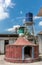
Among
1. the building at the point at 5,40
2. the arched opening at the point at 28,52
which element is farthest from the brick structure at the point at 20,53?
the building at the point at 5,40

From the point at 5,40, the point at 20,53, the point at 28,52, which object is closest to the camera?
the point at 20,53

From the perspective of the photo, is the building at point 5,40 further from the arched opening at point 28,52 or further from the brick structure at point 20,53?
the brick structure at point 20,53

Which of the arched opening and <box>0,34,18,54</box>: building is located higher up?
<box>0,34,18,54</box>: building

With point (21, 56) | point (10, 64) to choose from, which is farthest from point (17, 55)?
point (10, 64)

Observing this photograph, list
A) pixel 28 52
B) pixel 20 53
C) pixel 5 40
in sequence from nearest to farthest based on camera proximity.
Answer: pixel 20 53 → pixel 28 52 → pixel 5 40

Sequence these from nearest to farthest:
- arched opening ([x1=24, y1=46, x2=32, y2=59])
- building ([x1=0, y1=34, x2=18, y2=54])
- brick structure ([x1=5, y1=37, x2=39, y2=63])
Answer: brick structure ([x1=5, y1=37, x2=39, y2=63]) < arched opening ([x1=24, y1=46, x2=32, y2=59]) < building ([x1=0, y1=34, x2=18, y2=54])

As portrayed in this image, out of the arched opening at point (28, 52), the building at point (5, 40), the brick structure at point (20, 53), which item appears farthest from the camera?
the building at point (5, 40)

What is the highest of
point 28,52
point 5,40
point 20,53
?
point 5,40

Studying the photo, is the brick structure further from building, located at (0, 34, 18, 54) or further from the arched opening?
building, located at (0, 34, 18, 54)

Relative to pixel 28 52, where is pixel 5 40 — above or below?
above

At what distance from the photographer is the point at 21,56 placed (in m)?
19.9

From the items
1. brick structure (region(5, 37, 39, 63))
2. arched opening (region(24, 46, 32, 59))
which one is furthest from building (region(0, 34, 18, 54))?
brick structure (region(5, 37, 39, 63))

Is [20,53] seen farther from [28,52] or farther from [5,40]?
[5,40]

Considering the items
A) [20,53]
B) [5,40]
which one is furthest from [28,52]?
[5,40]
